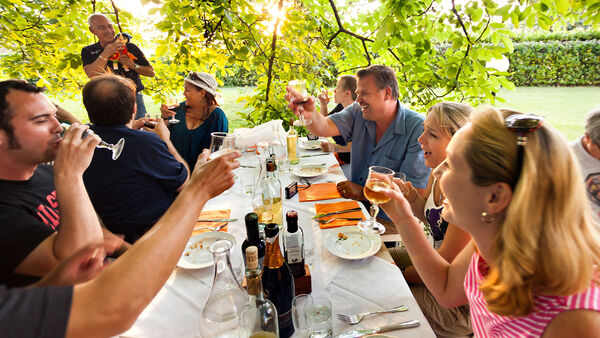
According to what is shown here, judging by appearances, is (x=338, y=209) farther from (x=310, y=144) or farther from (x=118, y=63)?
(x=118, y=63)

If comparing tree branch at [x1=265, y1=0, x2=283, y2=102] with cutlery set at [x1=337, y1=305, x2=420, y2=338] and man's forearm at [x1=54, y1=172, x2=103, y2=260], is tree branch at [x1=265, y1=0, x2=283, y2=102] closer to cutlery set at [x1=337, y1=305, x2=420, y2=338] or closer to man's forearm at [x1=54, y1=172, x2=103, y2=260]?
man's forearm at [x1=54, y1=172, x2=103, y2=260]

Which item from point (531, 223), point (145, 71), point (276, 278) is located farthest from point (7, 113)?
point (145, 71)

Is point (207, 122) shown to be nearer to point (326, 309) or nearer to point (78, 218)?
point (78, 218)

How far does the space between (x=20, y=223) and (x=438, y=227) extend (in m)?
2.29

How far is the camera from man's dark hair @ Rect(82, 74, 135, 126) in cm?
197

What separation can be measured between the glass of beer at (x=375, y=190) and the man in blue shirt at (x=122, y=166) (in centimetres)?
155

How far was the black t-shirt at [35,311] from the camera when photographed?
1.87 ft

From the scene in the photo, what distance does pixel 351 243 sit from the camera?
1.56m

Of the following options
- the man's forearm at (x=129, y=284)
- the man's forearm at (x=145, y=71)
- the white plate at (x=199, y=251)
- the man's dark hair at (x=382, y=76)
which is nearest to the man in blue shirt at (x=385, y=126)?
the man's dark hair at (x=382, y=76)

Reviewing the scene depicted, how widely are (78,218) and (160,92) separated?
12.1ft

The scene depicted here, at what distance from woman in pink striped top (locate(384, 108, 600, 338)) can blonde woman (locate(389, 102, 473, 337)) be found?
1.87ft

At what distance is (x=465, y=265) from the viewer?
1.25 metres

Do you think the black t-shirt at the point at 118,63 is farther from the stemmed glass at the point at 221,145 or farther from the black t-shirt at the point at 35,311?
the black t-shirt at the point at 35,311

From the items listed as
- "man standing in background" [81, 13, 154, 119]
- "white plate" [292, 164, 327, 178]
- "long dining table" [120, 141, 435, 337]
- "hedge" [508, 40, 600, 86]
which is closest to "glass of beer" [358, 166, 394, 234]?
"long dining table" [120, 141, 435, 337]
